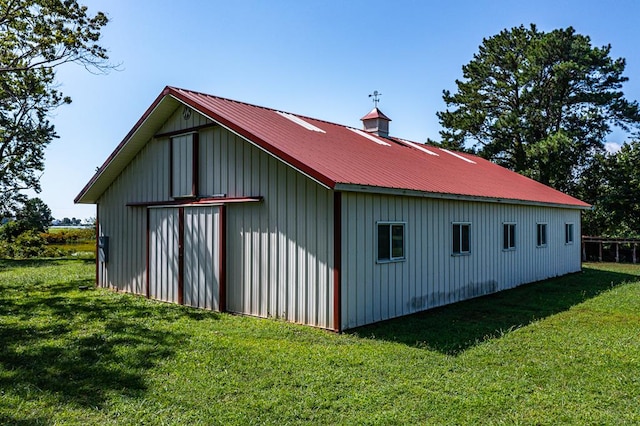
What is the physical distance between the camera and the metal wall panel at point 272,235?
8133 mm

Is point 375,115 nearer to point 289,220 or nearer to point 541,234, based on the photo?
point 541,234

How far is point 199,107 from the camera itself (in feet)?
32.7

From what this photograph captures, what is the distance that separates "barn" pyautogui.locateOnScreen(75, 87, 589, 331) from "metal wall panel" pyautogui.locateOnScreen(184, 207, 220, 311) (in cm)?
4

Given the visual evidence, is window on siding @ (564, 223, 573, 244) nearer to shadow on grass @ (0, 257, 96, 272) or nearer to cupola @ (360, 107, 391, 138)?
cupola @ (360, 107, 391, 138)

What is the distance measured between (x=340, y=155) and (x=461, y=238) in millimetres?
3535

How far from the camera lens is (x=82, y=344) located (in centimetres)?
703

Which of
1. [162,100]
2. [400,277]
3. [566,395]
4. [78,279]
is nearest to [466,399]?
[566,395]

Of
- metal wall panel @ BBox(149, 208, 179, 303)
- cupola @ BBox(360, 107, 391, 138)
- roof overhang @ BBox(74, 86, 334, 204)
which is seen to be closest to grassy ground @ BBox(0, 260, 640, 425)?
metal wall panel @ BBox(149, 208, 179, 303)

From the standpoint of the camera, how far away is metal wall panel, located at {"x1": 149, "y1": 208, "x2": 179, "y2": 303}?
10.9 m

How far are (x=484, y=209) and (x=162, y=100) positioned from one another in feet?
26.6

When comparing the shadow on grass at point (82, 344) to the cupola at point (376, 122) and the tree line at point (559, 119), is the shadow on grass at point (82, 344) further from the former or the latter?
the tree line at point (559, 119)

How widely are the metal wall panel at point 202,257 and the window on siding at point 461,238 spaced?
5242 mm

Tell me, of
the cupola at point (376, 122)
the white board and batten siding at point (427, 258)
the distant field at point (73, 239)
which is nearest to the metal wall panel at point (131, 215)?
the white board and batten siding at point (427, 258)

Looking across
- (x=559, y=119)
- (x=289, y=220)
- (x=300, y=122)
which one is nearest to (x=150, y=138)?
(x=300, y=122)
